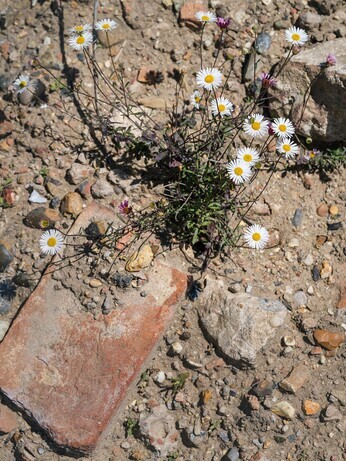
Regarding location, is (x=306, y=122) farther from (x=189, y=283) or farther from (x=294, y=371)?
(x=294, y=371)

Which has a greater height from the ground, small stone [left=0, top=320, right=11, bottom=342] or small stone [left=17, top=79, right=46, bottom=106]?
small stone [left=17, top=79, right=46, bottom=106]

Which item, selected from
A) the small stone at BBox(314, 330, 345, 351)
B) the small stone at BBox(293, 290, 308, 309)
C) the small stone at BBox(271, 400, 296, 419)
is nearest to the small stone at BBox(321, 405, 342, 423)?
the small stone at BBox(271, 400, 296, 419)

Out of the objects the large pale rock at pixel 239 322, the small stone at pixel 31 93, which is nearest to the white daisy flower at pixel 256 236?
the large pale rock at pixel 239 322

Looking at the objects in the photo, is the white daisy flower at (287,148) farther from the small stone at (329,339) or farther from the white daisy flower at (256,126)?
the small stone at (329,339)

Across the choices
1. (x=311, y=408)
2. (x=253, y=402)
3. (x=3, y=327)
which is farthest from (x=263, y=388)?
(x=3, y=327)

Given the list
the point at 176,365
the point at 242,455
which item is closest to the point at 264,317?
the point at 176,365

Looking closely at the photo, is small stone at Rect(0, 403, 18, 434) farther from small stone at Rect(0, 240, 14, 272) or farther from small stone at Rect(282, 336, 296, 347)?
small stone at Rect(282, 336, 296, 347)
